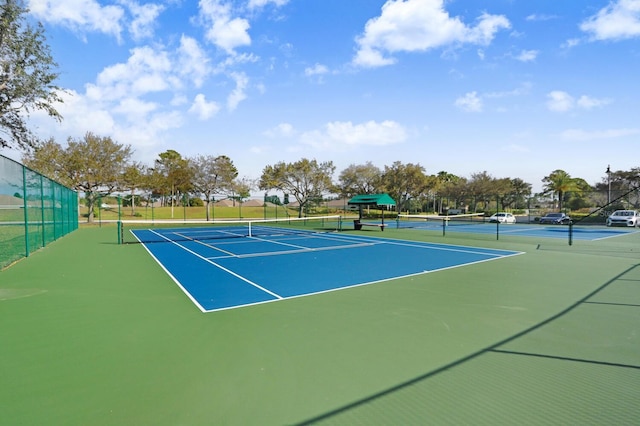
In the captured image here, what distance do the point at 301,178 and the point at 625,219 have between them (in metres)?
31.1

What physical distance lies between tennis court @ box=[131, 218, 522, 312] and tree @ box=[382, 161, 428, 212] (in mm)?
32736

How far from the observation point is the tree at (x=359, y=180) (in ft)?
166

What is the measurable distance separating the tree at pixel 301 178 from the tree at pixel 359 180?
688 cm

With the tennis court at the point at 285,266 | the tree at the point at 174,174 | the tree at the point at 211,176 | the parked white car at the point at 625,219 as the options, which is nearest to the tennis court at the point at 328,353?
the tennis court at the point at 285,266

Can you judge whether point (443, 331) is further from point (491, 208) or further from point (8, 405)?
point (491, 208)

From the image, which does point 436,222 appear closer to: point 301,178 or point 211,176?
point 301,178

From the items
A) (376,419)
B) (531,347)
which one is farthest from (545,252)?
(376,419)

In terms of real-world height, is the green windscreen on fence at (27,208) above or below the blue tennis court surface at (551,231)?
A: above

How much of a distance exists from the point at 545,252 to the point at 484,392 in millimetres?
11997

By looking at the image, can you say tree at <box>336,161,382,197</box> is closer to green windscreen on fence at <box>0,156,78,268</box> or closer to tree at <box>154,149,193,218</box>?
tree at <box>154,149,193,218</box>

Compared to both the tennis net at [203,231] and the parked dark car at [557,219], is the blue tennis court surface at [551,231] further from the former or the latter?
the tennis net at [203,231]

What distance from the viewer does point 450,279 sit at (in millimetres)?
8094

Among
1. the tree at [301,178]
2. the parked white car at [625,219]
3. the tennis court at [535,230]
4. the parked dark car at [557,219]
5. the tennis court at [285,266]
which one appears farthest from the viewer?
the tree at [301,178]

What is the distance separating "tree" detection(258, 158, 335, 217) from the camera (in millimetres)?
43094
